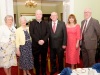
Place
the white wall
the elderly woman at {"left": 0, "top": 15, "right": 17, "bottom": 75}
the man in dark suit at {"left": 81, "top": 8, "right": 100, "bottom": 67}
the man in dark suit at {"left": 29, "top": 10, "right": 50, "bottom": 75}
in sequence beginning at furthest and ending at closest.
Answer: the white wall, the man in dark suit at {"left": 81, "top": 8, "right": 100, "bottom": 67}, the man in dark suit at {"left": 29, "top": 10, "right": 50, "bottom": 75}, the elderly woman at {"left": 0, "top": 15, "right": 17, "bottom": 75}

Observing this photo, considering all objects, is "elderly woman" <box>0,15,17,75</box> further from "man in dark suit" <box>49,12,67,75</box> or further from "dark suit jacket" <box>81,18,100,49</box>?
"dark suit jacket" <box>81,18,100,49</box>

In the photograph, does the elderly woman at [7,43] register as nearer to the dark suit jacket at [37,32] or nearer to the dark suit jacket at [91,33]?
the dark suit jacket at [37,32]

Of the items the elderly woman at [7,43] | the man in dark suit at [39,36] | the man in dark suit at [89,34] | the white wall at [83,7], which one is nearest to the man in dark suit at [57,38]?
the man in dark suit at [39,36]

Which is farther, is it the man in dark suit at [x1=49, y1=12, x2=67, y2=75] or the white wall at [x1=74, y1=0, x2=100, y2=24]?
the white wall at [x1=74, y1=0, x2=100, y2=24]

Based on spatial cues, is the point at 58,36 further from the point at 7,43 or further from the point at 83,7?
the point at 83,7

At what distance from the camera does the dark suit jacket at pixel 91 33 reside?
377 cm

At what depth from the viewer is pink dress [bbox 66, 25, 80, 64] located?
12.7ft

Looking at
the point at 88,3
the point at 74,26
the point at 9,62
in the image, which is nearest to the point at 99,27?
the point at 74,26

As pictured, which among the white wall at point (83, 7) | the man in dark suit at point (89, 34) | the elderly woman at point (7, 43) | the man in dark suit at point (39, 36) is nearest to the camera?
the elderly woman at point (7, 43)

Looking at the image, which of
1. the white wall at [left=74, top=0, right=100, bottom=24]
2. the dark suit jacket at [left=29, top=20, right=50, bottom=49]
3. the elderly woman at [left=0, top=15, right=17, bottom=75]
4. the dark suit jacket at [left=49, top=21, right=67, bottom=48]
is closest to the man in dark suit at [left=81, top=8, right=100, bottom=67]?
the dark suit jacket at [left=49, top=21, right=67, bottom=48]

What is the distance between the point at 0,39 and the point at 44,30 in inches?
36.1

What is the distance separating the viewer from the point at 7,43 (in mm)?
3480

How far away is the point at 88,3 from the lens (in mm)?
5094

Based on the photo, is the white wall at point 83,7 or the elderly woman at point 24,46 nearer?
the elderly woman at point 24,46
